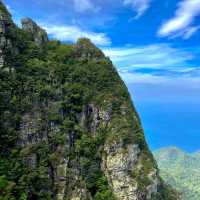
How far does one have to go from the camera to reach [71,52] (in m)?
46.4

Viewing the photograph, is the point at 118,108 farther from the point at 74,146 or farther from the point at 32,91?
the point at 32,91

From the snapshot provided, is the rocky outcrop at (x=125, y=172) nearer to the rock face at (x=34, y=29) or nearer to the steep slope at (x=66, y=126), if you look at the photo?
→ the steep slope at (x=66, y=126)

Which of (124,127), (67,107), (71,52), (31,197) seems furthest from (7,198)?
(71,52)

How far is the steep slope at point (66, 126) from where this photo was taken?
35688mm

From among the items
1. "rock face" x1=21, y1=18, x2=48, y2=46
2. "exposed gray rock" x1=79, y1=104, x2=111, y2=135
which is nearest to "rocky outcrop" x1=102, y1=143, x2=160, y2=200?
"exposed gray rock" x1=79, y1=104, x2=111, y2=135

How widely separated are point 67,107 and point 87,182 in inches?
329

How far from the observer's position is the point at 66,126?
4009cm

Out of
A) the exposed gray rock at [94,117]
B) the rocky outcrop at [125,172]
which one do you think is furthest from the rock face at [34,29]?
the rocky outcrop at [125,172]

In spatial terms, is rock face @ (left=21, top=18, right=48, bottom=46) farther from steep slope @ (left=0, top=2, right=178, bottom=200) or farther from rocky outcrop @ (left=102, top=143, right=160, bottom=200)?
rocky outcrop @ (left=102, top=143, right=160, bottom=200)

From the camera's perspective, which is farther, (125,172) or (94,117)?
(94,117)

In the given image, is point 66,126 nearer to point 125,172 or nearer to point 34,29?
point 125,172

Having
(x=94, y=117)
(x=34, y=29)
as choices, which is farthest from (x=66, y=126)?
(x=34, y=29)

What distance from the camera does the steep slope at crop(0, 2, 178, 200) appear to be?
35.7m

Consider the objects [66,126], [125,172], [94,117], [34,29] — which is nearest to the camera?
[66,126]
